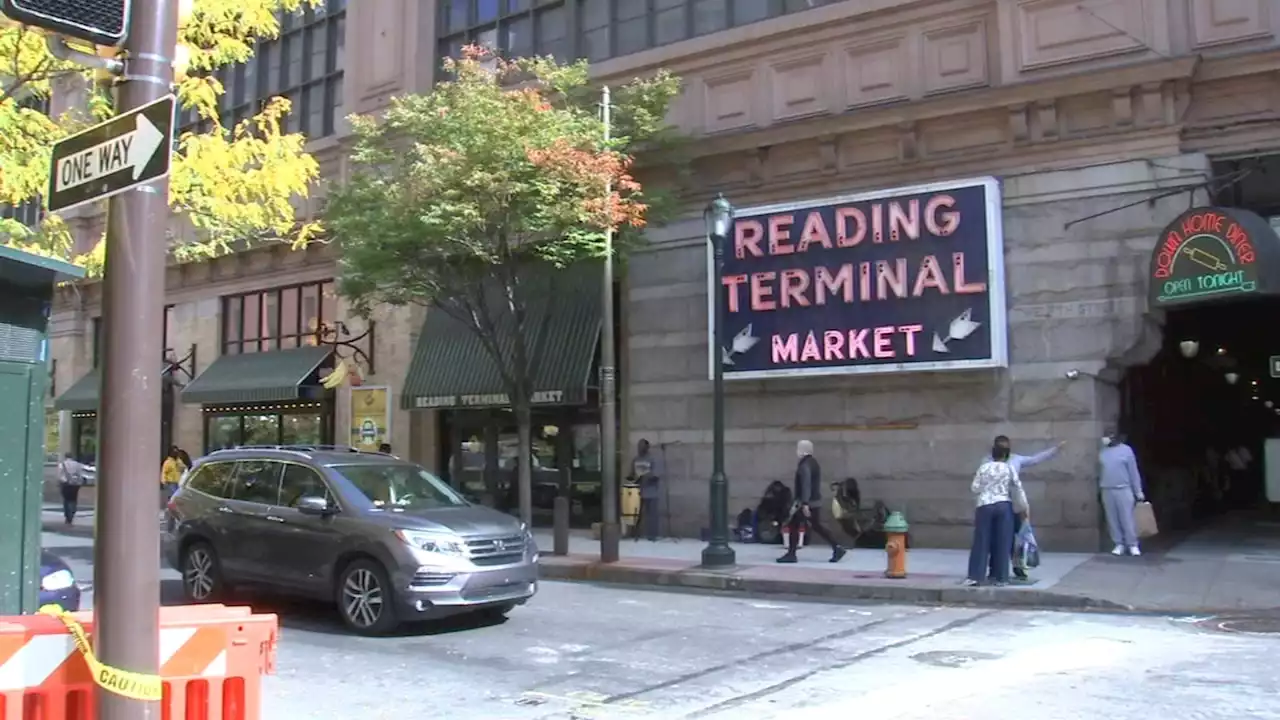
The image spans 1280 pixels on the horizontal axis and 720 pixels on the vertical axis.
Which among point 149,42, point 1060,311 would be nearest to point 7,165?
point 149,42

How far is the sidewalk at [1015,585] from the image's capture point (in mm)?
11117

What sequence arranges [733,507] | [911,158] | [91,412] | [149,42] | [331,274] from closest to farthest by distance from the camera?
[149,42] < [911,158] < [733,507] < [331,274] < [91,412]

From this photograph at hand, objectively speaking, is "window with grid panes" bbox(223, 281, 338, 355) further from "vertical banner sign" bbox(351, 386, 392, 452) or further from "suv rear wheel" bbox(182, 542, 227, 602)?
"suv rear wheel" bbox(182, 542, 227, 602)

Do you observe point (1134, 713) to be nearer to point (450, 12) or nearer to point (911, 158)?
point (911, 158)

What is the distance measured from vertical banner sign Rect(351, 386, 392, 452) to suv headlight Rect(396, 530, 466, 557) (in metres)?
13.0

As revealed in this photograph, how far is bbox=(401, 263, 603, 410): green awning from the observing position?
18172 mm

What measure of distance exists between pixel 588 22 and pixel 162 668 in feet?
57.1

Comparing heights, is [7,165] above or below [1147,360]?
above

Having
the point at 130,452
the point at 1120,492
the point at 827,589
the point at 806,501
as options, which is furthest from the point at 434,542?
the point at 1120,492

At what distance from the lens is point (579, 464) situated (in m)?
20.0

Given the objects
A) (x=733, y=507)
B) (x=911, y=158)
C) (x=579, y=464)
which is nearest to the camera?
(x=911, y=158)

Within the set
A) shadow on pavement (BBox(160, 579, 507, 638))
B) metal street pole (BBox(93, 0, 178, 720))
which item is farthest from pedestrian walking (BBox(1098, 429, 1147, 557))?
metal street pole (BBox(93, 0, 178, 720))

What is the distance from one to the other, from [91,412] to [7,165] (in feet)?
71.4

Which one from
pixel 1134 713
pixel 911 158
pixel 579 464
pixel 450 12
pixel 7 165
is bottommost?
pixel 1134 713
